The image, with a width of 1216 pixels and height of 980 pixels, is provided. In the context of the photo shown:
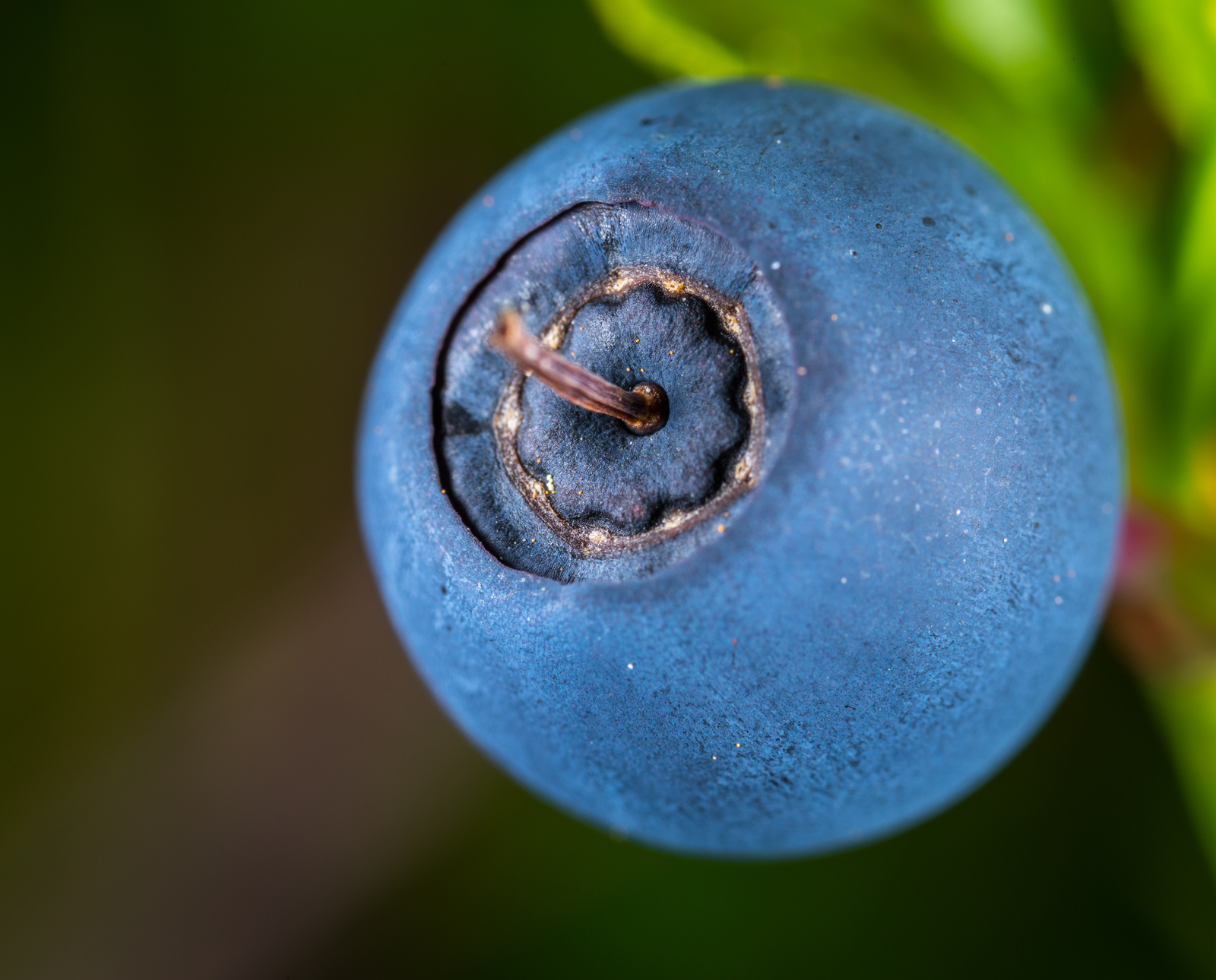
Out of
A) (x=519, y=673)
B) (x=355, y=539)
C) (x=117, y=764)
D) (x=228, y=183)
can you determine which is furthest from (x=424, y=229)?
(x=519, y=673)

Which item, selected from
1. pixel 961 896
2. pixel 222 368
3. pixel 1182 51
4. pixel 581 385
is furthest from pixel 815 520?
pixel 222 368

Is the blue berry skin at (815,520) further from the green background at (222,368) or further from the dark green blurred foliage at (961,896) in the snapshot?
the green background at (222,368)

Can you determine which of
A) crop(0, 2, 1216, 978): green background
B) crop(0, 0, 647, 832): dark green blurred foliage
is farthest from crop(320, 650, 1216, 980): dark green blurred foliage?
crop(0, 0, 647, 832): dark green blurred foliage

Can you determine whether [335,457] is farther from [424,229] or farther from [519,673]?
[519,673]

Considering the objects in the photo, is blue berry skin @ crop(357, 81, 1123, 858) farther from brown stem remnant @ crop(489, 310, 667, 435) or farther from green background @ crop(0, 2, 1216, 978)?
green background @ crop(0, 2, 1216, 978)

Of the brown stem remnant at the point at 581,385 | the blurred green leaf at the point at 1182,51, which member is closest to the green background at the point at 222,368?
the blurred green leaf at the point at 1182,51
